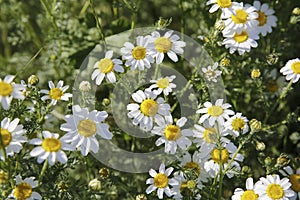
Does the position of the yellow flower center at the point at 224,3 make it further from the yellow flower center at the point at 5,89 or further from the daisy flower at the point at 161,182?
the yellow flower center at the point at 5,89

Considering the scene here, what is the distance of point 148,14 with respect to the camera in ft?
14.2

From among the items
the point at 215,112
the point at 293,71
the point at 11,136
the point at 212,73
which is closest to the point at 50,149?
the point at 11,136

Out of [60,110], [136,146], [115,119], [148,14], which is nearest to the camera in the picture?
[115,119]

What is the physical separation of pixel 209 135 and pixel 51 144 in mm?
803

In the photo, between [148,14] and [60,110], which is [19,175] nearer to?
[60,110]

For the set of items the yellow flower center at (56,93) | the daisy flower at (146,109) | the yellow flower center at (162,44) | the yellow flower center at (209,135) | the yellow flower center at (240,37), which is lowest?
the yellow flower center at (209,135)

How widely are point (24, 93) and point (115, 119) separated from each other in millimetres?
560

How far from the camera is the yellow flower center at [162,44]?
290 centimetres

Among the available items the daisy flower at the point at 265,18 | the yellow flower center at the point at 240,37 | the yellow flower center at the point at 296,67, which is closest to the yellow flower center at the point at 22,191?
the yellow flower center at the point at 240,37

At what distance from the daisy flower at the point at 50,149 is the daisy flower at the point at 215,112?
745 mm

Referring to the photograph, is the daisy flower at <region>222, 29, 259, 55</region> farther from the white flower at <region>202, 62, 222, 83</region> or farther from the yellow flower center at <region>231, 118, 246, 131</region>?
the yellow flower center at <region>231, 118, 246, 131</region>

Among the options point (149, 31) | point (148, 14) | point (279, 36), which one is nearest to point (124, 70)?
point (149, 31)

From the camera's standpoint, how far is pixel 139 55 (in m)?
2.84

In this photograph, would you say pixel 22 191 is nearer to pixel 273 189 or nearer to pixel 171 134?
pixel 171 134
